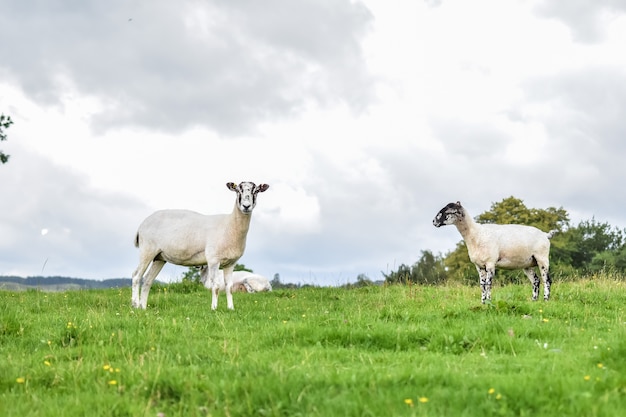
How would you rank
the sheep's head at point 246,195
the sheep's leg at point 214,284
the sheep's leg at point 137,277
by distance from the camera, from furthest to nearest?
the sheep's leg at point 137,277 → the sheep's head at point 246,195 → the sheep's leg at point 214,284

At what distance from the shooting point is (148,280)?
17516 mm

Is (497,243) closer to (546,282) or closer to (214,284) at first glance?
(546,282)

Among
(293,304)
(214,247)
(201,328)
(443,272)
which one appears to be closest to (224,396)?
(201,328)

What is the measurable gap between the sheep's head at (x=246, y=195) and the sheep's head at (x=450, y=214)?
5.17 meters

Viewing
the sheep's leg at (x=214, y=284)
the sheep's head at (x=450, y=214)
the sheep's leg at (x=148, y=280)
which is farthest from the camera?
the sheep's head at (x=450, y=214)

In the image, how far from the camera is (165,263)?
18.1 m

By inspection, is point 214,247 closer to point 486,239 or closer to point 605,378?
point 486,239

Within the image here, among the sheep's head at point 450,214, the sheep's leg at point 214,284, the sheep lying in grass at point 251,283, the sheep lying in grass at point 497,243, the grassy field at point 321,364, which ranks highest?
the sheep's head at point 450,214

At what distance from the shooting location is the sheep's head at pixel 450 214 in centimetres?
1788

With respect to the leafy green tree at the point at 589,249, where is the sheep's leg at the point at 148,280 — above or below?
below

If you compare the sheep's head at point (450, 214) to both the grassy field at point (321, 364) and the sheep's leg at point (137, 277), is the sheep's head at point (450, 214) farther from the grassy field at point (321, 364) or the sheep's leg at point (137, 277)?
the sheep's leg at point (137, 277)

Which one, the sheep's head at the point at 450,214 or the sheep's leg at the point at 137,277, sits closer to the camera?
the sheep's leg at the point at 137,277

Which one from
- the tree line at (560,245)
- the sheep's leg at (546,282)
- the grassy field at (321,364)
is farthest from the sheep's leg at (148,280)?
the tree line at (560,245)

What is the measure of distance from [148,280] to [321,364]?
1037 cm
